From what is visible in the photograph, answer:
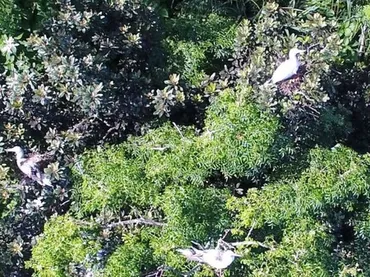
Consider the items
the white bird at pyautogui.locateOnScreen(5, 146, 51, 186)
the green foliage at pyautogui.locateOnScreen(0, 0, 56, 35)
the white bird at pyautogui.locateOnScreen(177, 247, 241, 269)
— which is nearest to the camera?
the white bird at pyautogui.locateOnScreen(177, 247, 241, 269)

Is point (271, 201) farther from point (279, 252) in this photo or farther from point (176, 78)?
point (176, 78)

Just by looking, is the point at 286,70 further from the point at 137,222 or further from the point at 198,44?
the point at 137,222

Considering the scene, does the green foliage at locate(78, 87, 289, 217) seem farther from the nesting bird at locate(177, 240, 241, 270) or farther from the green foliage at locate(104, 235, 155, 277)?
the nesting bird at locate(177, 240, 241, 270)

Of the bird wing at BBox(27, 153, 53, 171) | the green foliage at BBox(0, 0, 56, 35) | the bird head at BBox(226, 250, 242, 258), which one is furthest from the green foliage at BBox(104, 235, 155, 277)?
the green foliage at BBox(0, 0, 56, 35)

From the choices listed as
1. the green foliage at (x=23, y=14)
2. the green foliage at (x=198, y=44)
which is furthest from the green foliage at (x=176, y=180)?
the green foliage at (x=23, y=14)

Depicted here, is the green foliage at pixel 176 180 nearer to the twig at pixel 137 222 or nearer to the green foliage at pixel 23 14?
the twig at pixel 137 222

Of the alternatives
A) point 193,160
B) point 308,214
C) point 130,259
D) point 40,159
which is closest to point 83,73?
point 40,159
